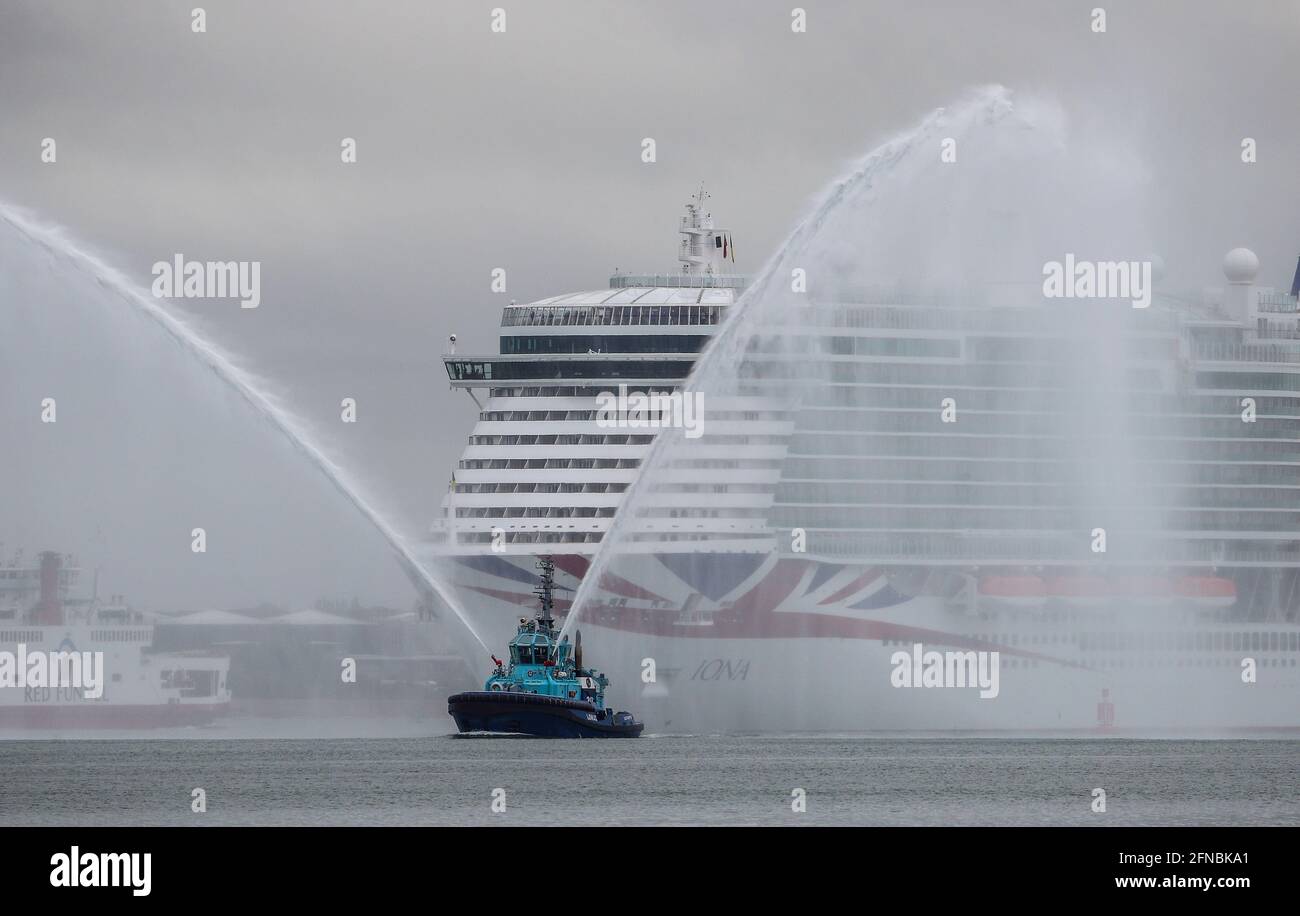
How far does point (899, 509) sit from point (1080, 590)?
7.21 metres

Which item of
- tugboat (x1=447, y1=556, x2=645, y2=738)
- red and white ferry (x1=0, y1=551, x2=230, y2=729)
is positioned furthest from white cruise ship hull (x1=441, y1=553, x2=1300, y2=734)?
red and white ferry (x1=0, y1=551, x2=230, y2=729)

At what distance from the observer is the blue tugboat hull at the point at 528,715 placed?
196ft

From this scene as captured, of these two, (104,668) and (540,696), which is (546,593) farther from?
(104,668)

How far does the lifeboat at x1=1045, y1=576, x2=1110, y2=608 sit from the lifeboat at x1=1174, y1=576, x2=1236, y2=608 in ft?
8.84

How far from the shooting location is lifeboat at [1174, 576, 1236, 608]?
72.0 meters

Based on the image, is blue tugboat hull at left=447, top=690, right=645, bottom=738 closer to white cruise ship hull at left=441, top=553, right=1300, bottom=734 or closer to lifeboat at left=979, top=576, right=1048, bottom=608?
white cruise ship hull at left=441, top=553, right=1300, bottom=734

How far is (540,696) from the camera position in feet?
196

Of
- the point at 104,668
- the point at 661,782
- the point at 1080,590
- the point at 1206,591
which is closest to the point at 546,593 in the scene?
the point at 661,782

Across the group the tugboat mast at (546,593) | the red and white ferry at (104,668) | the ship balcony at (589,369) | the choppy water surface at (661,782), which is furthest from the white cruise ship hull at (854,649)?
the red and white ferry at (104,668)

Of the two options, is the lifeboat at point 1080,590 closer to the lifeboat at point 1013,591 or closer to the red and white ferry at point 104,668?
the lifeboat at point 1013,591
